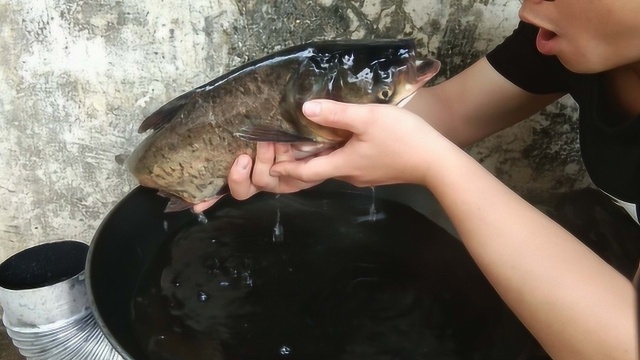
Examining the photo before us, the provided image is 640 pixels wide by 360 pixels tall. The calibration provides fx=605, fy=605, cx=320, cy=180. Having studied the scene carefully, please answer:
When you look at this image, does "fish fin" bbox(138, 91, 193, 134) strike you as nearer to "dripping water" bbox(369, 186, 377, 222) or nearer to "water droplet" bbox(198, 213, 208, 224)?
"water droplet" bbox(198, 213, 208, 224)

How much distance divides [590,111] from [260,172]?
511 mm

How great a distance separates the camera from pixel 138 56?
1.13 metres

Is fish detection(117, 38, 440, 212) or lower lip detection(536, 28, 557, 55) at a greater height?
lower lip detection(536, 28, 557, 55)

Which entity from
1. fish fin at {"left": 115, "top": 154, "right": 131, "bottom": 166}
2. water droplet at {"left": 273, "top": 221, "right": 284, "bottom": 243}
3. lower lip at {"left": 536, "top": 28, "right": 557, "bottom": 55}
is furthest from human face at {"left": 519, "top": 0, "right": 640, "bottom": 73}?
fish fin at {"left": 115, "top": 154, "right": 131, "bottom": 166}

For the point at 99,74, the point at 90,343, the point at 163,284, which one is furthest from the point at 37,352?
the point at 99,74

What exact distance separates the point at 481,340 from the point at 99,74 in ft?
2.70

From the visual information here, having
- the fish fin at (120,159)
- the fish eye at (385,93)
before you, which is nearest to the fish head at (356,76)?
the fish eye at (385,93)

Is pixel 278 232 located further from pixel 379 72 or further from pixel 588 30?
pixel 588 30

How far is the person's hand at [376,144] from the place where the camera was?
0.77 m

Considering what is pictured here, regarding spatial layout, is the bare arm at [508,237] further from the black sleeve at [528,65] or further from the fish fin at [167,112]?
the black sleeve at [528,65]

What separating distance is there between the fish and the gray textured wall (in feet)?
0.81

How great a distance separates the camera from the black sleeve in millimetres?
1021

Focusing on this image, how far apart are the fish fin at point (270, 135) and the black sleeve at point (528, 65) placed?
16.6 inches

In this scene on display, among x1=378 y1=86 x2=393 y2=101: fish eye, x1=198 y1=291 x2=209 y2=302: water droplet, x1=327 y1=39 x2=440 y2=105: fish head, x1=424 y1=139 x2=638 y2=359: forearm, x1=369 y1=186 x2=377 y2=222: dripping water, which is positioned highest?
x1=327 y1=39 x2=440 y2=105: fish head
